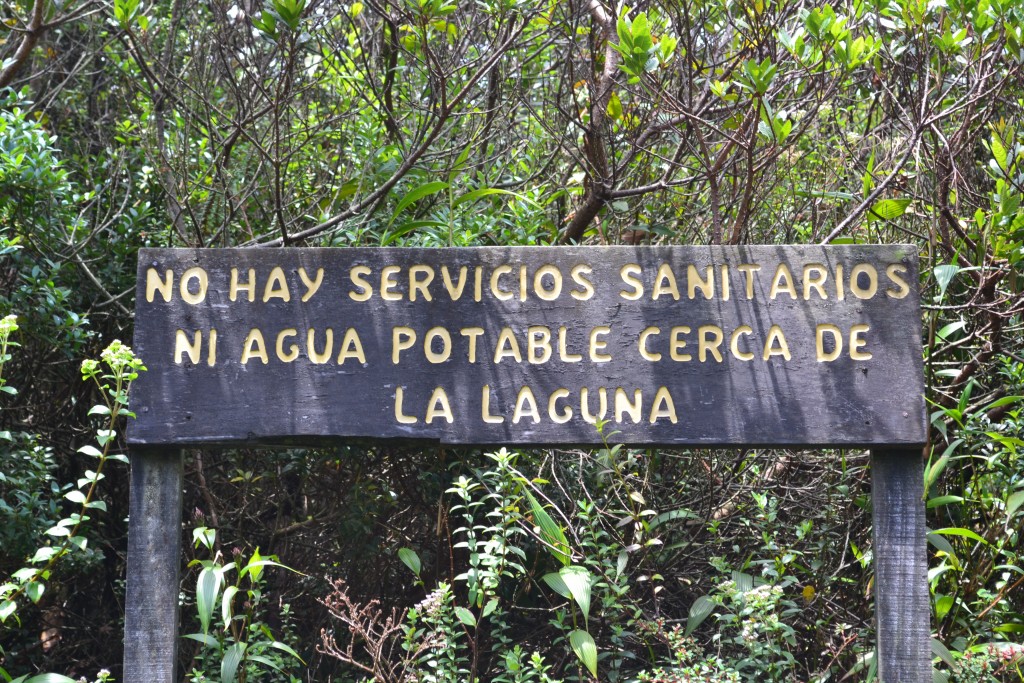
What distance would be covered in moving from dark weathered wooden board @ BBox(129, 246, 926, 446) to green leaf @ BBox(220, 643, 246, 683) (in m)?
0.65

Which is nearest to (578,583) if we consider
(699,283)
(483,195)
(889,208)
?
(699,283)

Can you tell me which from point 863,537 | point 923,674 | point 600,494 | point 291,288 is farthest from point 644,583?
point 291,288

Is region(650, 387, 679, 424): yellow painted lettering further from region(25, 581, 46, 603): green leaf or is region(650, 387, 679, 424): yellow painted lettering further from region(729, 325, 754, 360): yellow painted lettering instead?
region(25, 581, 46, 603): green leaf

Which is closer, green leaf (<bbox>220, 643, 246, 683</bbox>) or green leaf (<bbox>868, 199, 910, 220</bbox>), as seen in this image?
green leaf (<bbox>220, 643, 246, 683</bbox>)

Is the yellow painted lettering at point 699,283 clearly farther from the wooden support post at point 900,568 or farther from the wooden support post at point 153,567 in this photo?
the wooden support post at point 153,567

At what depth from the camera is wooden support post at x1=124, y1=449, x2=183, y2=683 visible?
2717mm

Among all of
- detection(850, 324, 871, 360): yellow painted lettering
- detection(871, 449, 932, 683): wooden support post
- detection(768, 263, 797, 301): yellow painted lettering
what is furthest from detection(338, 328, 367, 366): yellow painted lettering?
detection(871, 449, 932, 683): wooden support post

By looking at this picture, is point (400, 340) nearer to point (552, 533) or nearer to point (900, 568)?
point (552, 533)

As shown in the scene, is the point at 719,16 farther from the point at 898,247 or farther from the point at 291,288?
the point at 291,288

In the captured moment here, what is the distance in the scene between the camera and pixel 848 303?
273cm

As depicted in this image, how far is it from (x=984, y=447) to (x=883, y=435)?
1.31 meters

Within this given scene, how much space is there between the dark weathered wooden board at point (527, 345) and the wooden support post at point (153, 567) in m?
0.11

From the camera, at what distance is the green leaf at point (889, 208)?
11.9 feet

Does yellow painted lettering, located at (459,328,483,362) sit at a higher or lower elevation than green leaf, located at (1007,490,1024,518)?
higher
